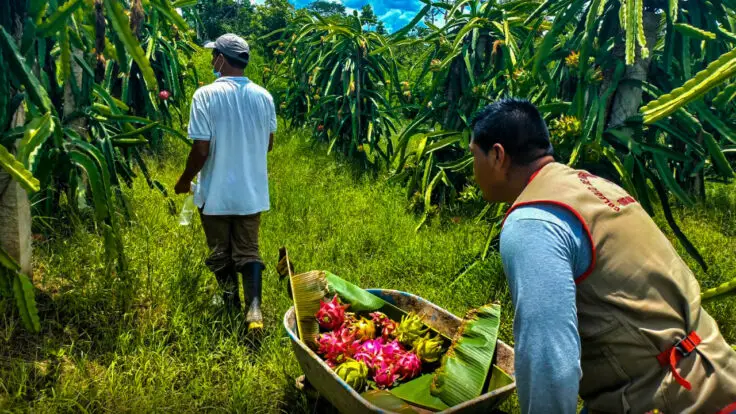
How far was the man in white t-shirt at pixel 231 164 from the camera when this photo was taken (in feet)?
10.3

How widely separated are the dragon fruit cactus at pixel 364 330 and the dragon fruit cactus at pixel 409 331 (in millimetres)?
116

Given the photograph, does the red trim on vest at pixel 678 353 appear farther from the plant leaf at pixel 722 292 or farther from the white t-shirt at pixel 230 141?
the white t-shirt at pixel 230 141

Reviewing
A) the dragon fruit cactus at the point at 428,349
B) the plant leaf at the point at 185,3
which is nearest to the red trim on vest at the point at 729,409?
the dragon fruit cactus at the point at 428,349

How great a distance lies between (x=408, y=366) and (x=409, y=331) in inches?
7.9

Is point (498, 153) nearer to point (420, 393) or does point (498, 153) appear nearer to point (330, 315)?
point (420, 393)

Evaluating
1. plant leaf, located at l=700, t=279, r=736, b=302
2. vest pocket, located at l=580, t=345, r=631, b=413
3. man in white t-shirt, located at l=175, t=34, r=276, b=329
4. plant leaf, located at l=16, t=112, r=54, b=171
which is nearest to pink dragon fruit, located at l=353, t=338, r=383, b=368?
man in white t-shirt, located at l=175, t=34, r=276, b=329

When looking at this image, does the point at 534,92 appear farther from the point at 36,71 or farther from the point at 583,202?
the point at 36,71

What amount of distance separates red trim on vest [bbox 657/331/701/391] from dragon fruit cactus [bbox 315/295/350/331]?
1.51 m

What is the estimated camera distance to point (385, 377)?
2377 mm

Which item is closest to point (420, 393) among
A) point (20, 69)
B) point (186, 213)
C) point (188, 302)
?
point (188, 302)

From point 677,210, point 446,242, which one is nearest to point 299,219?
point 446,242

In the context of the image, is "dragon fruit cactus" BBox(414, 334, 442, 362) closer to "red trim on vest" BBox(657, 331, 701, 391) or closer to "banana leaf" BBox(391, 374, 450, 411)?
"banana leaf" BBox(391, 374, 450, 411)

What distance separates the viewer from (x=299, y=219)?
5070 mm

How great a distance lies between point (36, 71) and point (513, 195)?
2.72 m
